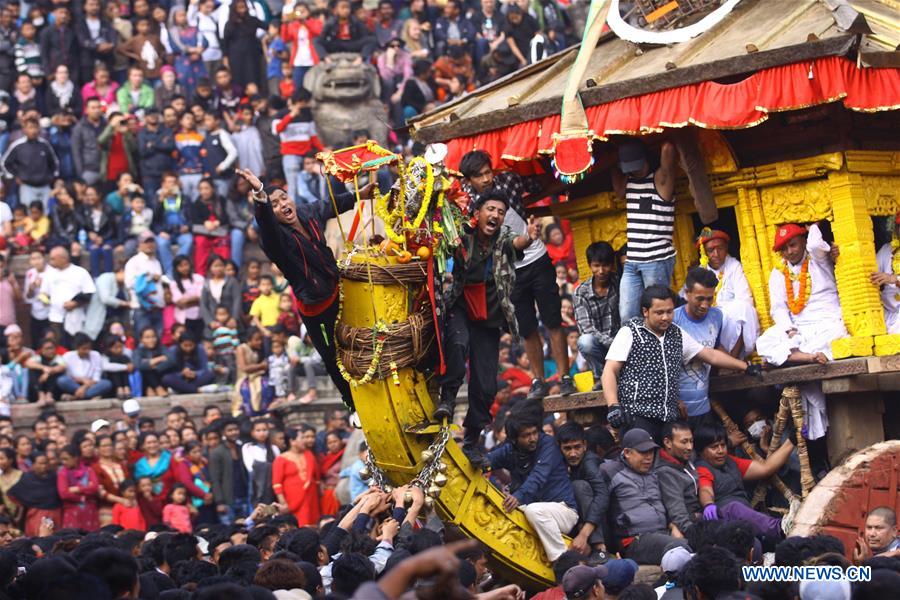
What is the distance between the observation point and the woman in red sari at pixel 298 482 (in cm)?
1797

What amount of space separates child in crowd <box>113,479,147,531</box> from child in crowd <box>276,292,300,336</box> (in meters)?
4.30

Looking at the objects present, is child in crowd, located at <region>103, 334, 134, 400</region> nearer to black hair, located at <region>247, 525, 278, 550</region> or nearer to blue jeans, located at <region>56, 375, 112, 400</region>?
blue jeans, located at <region>56, 375, 112, 400</region>

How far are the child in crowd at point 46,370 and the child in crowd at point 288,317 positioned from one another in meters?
2.79

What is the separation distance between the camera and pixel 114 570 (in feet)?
26.5

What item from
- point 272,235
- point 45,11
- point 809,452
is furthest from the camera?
point 45,11

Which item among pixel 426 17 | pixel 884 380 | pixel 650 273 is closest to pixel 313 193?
pixel 426 17

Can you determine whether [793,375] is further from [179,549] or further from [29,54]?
[29,54]

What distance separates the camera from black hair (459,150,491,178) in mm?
12328

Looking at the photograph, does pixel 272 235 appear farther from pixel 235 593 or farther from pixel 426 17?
pixel 426 17

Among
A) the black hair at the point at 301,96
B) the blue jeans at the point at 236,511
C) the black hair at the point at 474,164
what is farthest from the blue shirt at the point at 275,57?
the black hair at the point at 474,164

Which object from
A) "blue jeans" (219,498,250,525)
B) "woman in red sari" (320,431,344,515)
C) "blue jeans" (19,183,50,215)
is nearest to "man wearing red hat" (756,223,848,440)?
"woman in red sari" (320,431,344,515)

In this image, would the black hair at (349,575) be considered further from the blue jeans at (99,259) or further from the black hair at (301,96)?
the black hair at (301,96)

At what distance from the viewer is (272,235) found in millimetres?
10578

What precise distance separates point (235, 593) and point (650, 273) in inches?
252
